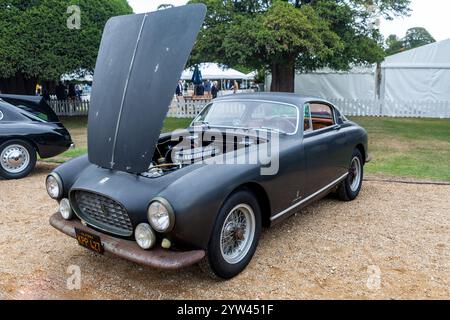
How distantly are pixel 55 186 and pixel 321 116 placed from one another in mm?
3374

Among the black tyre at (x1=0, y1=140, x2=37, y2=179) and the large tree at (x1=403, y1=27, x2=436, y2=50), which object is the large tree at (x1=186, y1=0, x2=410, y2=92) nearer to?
the black tyre at (x1=0, y1=140, x2=37, y2=179)

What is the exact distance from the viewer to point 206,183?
3031 millimetres

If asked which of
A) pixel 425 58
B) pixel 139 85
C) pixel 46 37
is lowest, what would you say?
pixel 139 85

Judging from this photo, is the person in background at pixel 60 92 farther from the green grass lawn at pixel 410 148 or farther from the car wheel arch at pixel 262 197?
the car wheel arch at pixel 262 197

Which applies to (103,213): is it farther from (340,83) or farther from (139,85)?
(340,83)

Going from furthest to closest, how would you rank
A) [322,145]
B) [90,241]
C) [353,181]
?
[353,181] → [322,145] → [90,241]

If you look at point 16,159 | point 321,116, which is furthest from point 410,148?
point 16,159

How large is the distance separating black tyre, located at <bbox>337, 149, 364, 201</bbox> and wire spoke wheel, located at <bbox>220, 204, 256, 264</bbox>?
2373 millimetres

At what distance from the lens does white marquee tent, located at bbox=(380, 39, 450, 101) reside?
1692 cm

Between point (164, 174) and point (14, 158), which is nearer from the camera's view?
point (164, 174)

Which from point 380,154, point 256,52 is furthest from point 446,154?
point 256,52

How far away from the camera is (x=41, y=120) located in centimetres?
745
